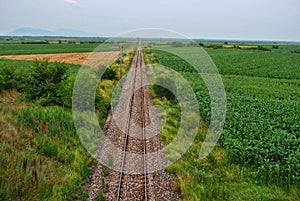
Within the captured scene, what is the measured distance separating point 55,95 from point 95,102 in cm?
247

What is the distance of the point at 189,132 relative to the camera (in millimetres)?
12055

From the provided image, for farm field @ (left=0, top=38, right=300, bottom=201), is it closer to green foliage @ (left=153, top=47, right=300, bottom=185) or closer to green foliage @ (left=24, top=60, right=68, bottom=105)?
green foliage @ (left=153, top=47, right=300, bottom=185)

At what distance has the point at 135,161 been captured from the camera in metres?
9.33

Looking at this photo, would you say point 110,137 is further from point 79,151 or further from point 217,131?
point 217,131

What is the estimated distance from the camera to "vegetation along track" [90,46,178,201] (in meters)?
7.43

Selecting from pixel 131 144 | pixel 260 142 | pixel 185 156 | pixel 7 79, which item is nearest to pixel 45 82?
pixel 7 79

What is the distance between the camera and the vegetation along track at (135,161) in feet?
24.4

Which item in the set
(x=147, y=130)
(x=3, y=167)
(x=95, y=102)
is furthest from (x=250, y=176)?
(x=95, y=102)

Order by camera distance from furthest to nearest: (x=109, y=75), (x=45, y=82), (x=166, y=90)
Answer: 1. (x=109, y=75)
2. (x=166, y=90)
3. (x=45, y=82)

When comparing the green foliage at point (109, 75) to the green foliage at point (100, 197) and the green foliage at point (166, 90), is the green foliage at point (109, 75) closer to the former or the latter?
the green foliage at point (166, 90)

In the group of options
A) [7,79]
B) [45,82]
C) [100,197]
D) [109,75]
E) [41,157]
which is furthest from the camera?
[109,75]

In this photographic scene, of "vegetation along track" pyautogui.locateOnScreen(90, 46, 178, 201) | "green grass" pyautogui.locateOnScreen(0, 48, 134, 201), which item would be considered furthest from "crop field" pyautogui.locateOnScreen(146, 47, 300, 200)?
"green grass" pyautogui.locateOnScreen(0, 48, 134, 201)

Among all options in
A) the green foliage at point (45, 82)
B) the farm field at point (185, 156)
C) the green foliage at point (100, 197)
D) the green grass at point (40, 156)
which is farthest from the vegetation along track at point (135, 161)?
the green foliage at point (45, 82)

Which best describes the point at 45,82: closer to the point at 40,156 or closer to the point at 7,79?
the point at 7,79
